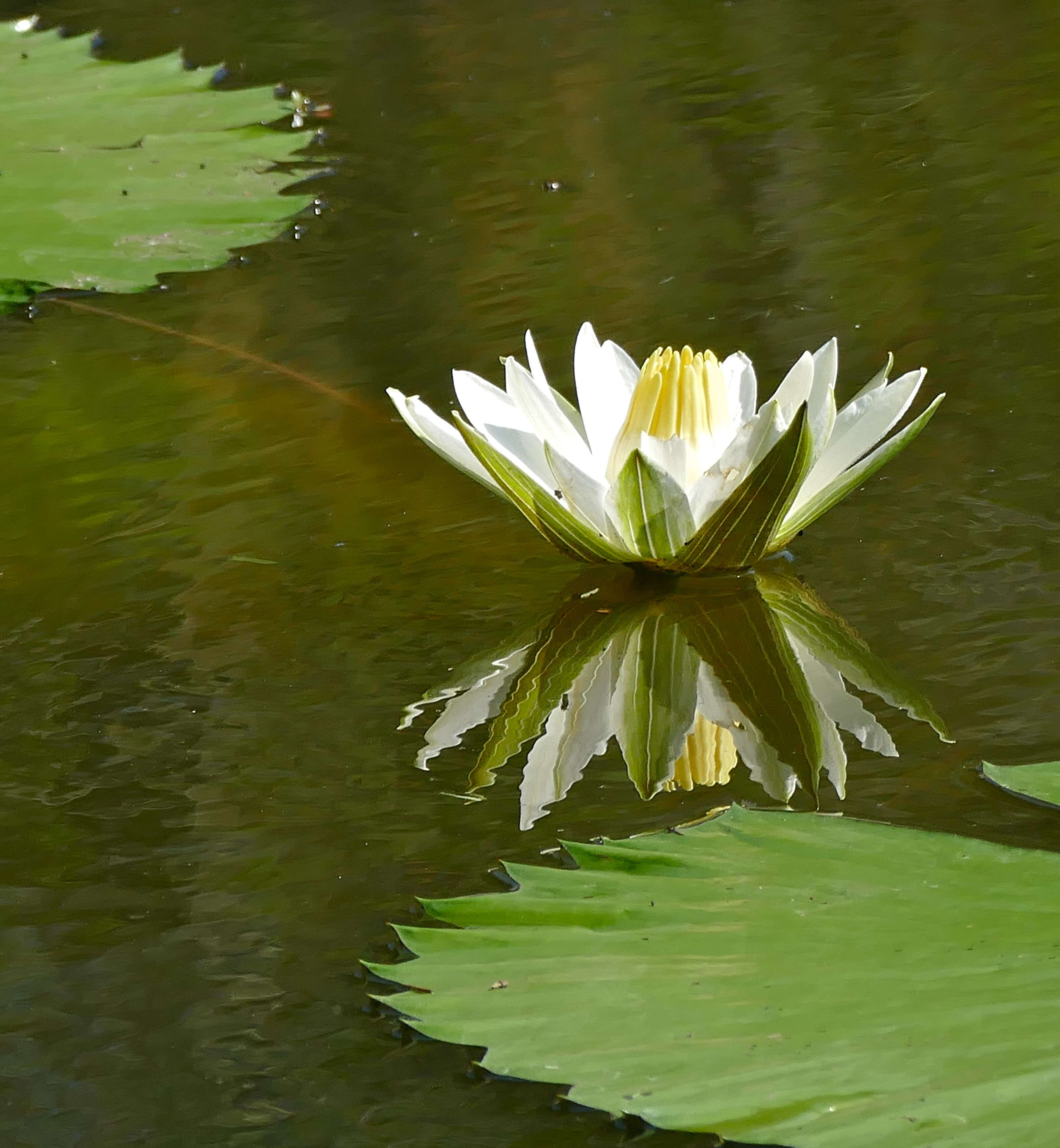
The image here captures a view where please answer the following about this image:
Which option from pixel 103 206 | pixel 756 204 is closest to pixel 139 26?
pixel 103 206

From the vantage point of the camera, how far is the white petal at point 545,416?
115 centimetres

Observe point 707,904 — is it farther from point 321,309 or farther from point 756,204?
point 756,204

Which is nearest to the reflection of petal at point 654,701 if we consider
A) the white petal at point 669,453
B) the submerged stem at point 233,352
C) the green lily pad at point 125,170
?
the white petal at point 669,453

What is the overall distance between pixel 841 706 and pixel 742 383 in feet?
1.18

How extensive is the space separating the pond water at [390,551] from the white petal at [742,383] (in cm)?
11

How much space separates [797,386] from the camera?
113 cm

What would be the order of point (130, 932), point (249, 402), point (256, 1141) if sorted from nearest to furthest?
1. point (256, 1141)
2. point (130, 932)
3. point (249, 402)

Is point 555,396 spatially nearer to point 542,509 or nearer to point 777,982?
point 542,509

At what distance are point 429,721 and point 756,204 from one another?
4.05 feet

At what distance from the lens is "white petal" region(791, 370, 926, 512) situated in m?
1.14

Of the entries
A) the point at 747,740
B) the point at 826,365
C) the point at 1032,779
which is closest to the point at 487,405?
the point at 826,365

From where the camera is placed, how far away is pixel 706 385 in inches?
45.0

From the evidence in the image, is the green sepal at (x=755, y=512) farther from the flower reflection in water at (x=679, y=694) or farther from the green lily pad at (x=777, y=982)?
the green lily pad at (x=777, y=982)

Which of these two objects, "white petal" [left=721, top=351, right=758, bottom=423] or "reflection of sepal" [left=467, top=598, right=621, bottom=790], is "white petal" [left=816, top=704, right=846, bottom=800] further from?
"white petal" [left=721, top=351, right=758, bottom=423]
